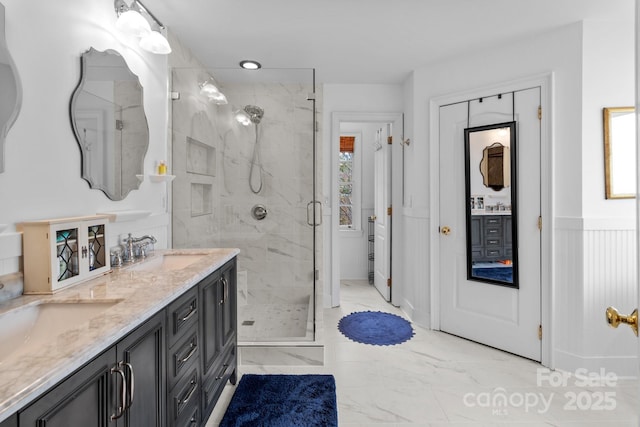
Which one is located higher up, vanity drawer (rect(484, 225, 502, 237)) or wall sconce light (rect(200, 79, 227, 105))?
wall sconce light (rect(200, 79, 227, 105))

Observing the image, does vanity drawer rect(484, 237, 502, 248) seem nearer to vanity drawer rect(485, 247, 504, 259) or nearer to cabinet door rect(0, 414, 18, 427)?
vanity drawer rect(485, 247, 504, 259)

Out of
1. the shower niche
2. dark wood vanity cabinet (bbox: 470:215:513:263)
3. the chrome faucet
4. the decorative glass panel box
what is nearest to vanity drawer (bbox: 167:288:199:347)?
the decorative glass panel box

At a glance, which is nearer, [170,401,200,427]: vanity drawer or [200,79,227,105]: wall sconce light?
[170,401,200,427]: vanity drawer

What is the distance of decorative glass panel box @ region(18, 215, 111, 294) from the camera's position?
4.33 feet

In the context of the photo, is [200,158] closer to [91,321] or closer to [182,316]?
[182,316]

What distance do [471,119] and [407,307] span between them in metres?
1.93

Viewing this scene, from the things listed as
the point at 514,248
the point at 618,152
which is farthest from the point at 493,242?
the point at 618,152

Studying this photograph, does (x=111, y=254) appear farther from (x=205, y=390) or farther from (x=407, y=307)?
(x=407, y=307)

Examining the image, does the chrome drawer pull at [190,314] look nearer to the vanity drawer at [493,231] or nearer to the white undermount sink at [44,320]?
the white undermount sink at [44,320]

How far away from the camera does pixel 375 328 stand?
3.30 meters

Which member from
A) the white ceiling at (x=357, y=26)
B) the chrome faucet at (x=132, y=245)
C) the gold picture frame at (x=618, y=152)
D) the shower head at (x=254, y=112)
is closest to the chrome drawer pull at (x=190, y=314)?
the chrome faucet at (x=132, y=245)

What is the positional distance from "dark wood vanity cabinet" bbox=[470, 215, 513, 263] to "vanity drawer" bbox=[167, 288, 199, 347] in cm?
228

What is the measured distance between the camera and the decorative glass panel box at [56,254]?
132cm

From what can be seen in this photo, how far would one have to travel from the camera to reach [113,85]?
1.90 meters
